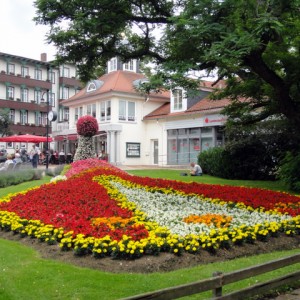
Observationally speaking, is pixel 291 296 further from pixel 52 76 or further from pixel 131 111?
pixel 52 76

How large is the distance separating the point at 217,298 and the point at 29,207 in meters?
6.95

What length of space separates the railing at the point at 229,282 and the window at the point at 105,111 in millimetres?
36410

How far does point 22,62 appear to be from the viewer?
200 feet

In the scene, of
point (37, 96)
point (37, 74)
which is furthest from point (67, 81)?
point (37, 96)

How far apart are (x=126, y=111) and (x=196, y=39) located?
102 feet

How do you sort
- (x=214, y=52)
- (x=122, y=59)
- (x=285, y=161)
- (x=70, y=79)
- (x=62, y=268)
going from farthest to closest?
1. (x=70, y=79)
2. (x=285, y=161)
3. (x=122, y=59)
4. (x=214, y=52)
5. (x=62, y=268)

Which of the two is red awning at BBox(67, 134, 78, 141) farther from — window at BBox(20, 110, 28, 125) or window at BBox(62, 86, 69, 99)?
window at BBox(62, 86, 69, 99)

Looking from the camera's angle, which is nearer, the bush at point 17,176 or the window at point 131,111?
the bush at point 17,176

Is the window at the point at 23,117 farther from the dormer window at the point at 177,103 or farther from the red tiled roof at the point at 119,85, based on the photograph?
the dormer window at the point at 177,103

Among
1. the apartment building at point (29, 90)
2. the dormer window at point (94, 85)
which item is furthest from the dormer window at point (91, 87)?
the apartment building at point (29, 90)

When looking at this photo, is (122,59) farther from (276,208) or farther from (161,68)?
(276,208)

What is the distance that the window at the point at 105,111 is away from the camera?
41719 millimetres

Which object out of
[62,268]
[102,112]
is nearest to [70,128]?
[102,112]

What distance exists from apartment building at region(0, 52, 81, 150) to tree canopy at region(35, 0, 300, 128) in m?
43.0
